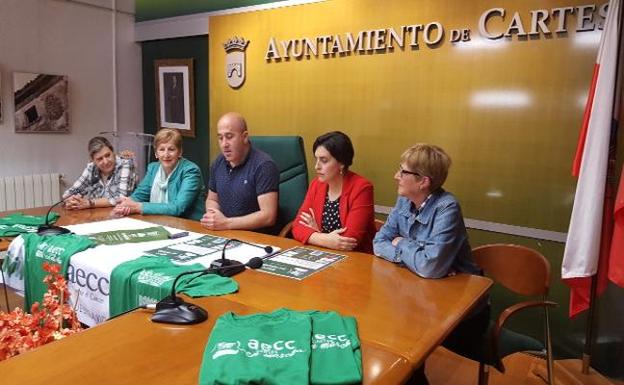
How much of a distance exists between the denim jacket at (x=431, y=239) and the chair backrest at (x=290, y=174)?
1193mm

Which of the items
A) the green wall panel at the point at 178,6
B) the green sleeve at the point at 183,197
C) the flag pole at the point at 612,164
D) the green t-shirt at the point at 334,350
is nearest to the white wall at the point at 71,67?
the green wall panel at the point at 178,6

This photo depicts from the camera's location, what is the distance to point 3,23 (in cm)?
414

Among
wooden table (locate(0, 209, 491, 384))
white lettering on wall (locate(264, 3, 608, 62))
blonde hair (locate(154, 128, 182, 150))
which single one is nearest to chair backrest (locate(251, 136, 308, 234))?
blonde hair (locate(154, 128, 182, 150))

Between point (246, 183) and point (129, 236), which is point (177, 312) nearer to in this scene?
point (129, 236)

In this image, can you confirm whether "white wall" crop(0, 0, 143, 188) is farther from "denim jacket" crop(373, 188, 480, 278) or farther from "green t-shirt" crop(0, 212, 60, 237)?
"denim jacket" crop(373, 188, 480, 278)

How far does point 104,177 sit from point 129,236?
1.23m

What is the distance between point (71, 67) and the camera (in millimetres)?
4676

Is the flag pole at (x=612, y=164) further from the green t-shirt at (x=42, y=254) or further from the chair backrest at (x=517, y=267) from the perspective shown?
the green t-shirt at (x=42, y=254)

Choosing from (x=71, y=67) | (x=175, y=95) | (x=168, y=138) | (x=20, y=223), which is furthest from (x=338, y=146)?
(x=71, y=67)

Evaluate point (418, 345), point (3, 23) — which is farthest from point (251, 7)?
point (418, 345)

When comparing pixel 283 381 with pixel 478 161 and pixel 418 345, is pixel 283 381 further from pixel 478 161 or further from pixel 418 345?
pixel 478 161

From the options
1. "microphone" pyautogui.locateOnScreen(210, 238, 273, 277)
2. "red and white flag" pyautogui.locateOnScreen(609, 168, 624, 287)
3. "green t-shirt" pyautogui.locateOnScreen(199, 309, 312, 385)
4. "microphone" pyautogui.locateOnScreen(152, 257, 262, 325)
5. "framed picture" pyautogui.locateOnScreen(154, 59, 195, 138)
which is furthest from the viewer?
"framed picture" pyautogui.locateOnScreen(154, 59, 195, 138)

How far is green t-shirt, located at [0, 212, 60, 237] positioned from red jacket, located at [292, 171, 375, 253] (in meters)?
1.27

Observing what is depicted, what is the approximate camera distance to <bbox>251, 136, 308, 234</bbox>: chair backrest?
3211 mm
